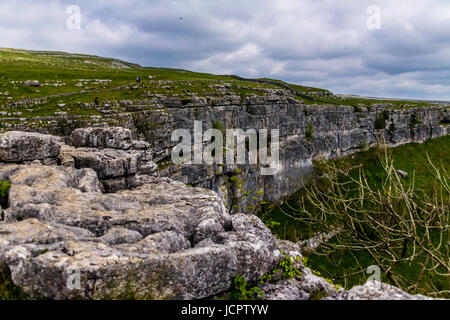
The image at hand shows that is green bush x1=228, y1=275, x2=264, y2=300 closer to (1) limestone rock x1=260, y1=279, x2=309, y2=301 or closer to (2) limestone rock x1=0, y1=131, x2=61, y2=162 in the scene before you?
(1) limestone rock x1=260, y1=279, x2=309, y2=301

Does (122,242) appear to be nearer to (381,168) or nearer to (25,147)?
(25,147)

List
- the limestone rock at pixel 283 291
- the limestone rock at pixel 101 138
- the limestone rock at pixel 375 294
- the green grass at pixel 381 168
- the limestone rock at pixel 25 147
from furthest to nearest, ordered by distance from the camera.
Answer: the green grass at pixel 381 168
the limestone rock at pixel 101 138
the limestone rock at pixel 25 147
the limestone rock at pixel 283 291
the limestone rock at pixel 375 294

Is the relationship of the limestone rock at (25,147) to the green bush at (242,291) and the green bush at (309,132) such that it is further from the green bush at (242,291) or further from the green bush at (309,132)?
the green bush at (309,132)

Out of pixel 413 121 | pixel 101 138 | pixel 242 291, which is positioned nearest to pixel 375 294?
pixel 242 291

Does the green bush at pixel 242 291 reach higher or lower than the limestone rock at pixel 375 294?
lower

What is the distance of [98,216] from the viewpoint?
9.04 m

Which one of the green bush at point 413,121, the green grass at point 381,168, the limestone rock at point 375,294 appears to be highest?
the green bush at point 413,121

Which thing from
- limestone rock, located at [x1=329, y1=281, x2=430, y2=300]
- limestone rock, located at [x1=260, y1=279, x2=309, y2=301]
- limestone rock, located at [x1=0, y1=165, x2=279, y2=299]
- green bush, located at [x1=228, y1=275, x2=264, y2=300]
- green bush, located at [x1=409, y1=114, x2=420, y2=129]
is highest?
green bush, located at [x1=409, y1=114, x2=420, y2=129]

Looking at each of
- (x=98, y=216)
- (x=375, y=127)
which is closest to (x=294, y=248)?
(x=98, y=216)

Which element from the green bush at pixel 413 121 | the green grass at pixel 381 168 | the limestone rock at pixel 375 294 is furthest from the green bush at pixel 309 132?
the limestone rock at pixel 375 294

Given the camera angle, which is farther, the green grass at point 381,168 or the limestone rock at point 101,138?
the green grass at point 381,168

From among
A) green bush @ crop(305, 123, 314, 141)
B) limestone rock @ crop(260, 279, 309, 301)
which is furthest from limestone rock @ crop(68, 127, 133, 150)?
green bush @ crop(305, 123, 314, 141)

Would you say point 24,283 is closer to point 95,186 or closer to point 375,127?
point 95,186

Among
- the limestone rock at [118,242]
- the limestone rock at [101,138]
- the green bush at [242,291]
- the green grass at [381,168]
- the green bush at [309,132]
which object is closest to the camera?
the limestone rock at [118,242]
